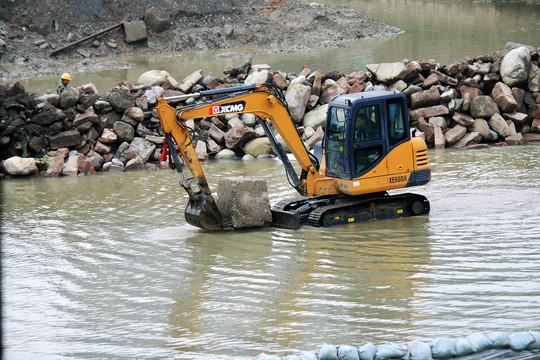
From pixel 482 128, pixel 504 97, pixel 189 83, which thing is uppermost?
pixel 189 83

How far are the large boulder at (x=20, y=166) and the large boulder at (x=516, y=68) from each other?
11.6 metres

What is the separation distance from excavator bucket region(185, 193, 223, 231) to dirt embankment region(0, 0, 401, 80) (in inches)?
899

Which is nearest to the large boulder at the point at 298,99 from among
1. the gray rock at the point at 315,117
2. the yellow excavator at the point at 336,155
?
the gray rock at the point at 315,117

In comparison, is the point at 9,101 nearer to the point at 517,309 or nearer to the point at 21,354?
the point at 21,354

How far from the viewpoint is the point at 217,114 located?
10688mm

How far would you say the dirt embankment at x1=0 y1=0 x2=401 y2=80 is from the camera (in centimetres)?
3431

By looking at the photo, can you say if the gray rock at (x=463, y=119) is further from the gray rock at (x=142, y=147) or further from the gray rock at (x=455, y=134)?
the gray rock at (x=142, y=147)

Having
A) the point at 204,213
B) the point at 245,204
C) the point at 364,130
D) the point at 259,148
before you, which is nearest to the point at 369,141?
the point at 364,130

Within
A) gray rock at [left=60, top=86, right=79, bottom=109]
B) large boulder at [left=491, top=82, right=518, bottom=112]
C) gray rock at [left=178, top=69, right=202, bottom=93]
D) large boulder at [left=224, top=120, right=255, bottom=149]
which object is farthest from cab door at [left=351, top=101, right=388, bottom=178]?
gray rock at [left=60, top=86, right=79, bottom=109]

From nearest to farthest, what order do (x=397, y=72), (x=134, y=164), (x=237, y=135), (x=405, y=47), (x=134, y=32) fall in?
(x=134, y=164)
(x=237, y=135)
(x=397, y=72)
(x=405, y=47)
(x=134, y=32)

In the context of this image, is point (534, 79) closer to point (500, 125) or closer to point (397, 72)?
point (500, 125)

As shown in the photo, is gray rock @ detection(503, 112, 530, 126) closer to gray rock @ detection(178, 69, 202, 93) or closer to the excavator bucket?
gray rock @ detection(178, 69, 202, 93)

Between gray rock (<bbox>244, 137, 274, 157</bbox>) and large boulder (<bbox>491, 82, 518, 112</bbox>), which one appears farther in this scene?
large boulder (<bbox>491, 82, 518, 112</bbox>)

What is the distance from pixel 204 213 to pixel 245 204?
25.9 inches
